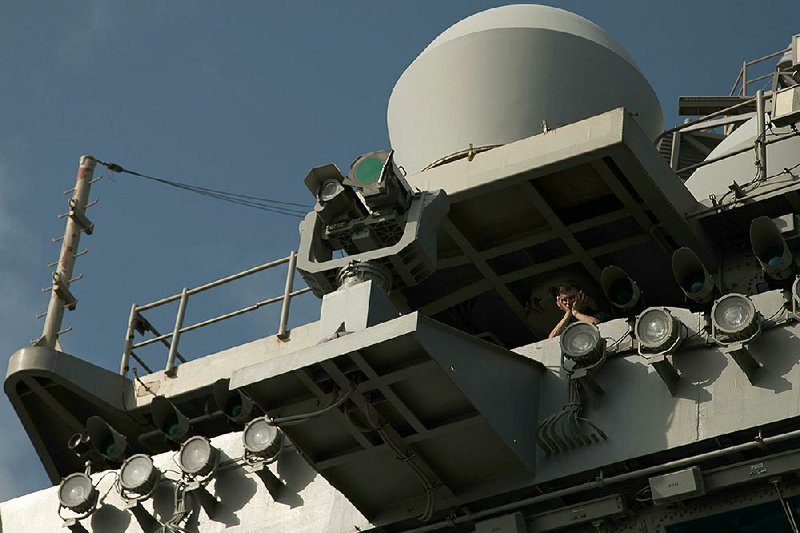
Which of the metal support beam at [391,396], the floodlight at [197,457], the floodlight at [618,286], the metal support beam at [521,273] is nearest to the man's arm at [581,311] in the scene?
the floodlight at [618,286]

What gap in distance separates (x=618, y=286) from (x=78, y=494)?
5.32m

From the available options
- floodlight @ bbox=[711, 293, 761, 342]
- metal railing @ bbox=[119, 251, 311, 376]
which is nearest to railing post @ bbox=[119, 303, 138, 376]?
metal railing @ bbox=[119, 251, 311, 376]

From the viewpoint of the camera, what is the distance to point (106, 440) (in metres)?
16.1

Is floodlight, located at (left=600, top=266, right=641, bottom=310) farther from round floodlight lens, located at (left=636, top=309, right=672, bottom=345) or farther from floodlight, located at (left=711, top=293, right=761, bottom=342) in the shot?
floodlight, located at (left=711, top=293, right=761, bottom=342)

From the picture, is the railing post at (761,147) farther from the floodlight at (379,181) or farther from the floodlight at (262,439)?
the floodlight at (262,439)

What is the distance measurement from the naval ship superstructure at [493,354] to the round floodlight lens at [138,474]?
2 cm

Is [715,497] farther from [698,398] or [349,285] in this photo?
[349,285]

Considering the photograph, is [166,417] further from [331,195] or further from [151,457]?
[331,195]

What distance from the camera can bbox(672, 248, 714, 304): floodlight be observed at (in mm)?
13594

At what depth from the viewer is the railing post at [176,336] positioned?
671 inches

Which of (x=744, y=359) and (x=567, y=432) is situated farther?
(x=567, y=432)

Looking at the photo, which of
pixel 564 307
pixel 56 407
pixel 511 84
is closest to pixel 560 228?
pixel 564 307

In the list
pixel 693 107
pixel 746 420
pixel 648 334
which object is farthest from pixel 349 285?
pixel 693 107

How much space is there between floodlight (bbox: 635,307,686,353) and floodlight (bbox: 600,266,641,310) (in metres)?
1.36
